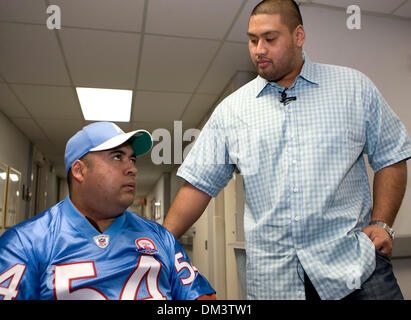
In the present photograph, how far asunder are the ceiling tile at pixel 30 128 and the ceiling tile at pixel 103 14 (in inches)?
112

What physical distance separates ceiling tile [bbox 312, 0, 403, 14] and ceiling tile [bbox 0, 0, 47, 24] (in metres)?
2.00

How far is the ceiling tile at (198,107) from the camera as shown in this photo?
4386 mm

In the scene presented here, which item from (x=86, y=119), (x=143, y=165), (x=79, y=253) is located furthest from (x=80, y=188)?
(x=143, y=165)

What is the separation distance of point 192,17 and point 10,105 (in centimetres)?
292

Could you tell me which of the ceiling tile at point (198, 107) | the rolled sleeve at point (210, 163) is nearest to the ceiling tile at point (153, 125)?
the ceiling tile at point (198, 107)

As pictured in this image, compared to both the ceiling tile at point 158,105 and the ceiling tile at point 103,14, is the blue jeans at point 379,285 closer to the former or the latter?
the ceiling tile at point 103,14

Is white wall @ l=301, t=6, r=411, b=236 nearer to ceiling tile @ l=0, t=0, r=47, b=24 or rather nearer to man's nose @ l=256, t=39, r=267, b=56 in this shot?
man's nose @ l=256, t=39, r=267, b=56

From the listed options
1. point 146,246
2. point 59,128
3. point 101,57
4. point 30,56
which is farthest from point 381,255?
point 59,128

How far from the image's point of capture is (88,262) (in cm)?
106

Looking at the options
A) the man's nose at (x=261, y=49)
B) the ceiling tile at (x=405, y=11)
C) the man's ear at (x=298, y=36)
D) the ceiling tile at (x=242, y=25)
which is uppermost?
the ceiling tile at (x=405, y=11)

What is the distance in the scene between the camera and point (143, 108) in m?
4.70

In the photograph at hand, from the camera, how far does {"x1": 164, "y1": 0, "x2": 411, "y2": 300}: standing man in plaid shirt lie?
122 centimetres

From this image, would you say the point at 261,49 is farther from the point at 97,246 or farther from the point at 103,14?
the point at 103,14

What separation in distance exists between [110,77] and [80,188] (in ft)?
9.00
